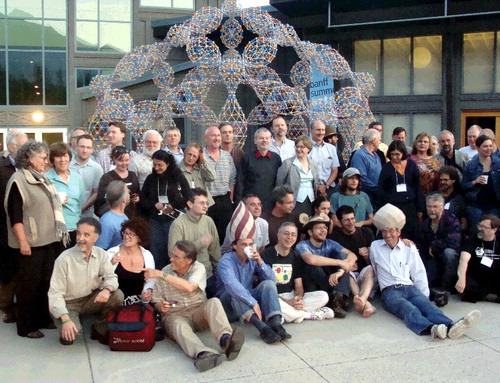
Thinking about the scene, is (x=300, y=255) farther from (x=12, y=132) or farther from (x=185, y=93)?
(x=185, y=93)

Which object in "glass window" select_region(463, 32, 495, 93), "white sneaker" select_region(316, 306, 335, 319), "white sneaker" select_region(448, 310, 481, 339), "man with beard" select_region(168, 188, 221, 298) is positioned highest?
"glass window" select_region(463, 32, 495, 93)

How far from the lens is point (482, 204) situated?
7.26 m

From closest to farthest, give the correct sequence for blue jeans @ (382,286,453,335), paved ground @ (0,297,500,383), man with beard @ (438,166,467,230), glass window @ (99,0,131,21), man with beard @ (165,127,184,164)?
paved ground @ (0,297,500,383), blue jeans @ (382,286,453,335), man with beard @ (165,127,184,164), man with beard @ (438,166,467,230), glass window @ (99,0,131,21)

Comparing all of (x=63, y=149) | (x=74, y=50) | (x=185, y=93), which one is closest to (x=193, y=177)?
(x=63, y=149)

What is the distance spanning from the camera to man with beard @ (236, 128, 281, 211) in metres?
7.23

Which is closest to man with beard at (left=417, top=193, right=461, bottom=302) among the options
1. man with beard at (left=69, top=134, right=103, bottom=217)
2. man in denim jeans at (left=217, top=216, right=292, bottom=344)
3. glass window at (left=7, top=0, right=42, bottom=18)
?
man in denim jeans at (left=217, top=216, right=292, bottom=344)

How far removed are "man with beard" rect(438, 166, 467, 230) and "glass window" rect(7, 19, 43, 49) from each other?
71.5 feet

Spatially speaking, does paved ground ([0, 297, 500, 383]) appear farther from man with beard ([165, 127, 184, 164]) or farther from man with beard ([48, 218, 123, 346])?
man with beard ([165, 127, 184, 164])

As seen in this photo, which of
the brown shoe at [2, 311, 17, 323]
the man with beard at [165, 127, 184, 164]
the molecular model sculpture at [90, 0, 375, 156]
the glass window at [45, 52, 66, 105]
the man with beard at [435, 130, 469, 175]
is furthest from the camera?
the glass window at [45, 52, 66, 105]

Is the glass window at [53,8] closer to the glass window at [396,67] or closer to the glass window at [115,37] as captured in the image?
the glass window at [115,37]

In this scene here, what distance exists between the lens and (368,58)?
16891 millimetres

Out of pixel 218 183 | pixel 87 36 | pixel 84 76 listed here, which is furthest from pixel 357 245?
pixel 87 36

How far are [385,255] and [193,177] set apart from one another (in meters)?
2.32

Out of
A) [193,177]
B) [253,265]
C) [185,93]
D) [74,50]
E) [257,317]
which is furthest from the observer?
[74,50]
